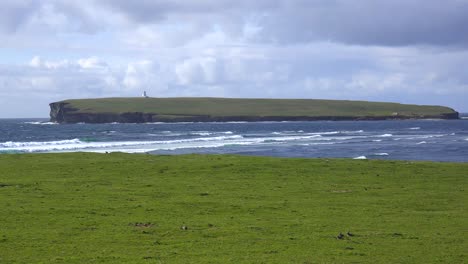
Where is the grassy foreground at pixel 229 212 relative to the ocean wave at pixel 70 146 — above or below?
above

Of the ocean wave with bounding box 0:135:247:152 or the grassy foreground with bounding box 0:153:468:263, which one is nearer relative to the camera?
the grassy foreground with bounding box 0:153:468:263

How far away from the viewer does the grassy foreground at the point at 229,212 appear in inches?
583

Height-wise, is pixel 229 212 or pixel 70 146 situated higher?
pixel 229 212

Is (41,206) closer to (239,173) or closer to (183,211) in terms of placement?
(183,211)

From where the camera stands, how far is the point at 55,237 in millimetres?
16109

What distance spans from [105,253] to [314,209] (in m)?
8.17

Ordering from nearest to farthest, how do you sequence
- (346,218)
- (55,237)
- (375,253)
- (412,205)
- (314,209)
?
(375,253), (55,237), (346,218), (314,209), (412,205)

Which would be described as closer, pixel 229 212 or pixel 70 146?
pixel 229 212

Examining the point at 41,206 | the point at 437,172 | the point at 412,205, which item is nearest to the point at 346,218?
the point at 412,205

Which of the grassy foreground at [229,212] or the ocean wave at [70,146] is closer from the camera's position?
the grassy foreground at [229,212]

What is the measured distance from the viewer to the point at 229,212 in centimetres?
2009

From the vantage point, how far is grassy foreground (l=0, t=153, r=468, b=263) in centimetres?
1480

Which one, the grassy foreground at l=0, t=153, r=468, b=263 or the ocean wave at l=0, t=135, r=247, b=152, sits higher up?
the grassy foreground at l=0, t=153, r=468, b=263

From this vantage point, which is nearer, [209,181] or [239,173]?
[209,181]
